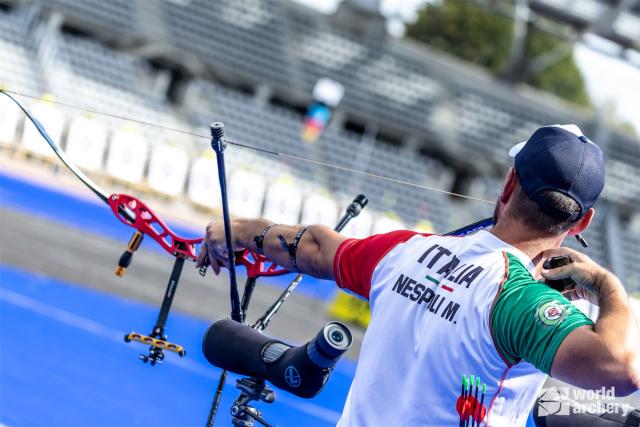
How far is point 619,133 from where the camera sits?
2744 centimetres

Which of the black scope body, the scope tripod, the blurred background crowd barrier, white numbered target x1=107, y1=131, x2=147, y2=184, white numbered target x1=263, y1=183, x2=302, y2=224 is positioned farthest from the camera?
the blurred background crowd barrier

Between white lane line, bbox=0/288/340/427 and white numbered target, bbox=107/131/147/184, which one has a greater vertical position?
white numbered target, bbox=107/131/147/184

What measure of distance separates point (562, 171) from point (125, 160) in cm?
2018

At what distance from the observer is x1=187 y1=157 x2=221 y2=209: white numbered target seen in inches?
862

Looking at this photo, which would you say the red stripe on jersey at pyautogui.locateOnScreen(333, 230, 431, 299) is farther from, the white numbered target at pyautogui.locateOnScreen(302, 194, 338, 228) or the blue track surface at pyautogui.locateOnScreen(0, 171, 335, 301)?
the white numbered target at pyautogui.locateOnScreen(302, 194, 338, 228)

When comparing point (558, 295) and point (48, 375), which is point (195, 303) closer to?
point (48, 375)

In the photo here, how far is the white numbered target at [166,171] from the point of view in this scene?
21.8 m

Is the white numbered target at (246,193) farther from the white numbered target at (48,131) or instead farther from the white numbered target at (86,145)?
the white numbered target at (48,131)

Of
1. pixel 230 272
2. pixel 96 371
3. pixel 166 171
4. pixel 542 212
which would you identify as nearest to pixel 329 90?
pixel 166 171

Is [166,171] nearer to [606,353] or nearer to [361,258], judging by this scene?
[361,258]

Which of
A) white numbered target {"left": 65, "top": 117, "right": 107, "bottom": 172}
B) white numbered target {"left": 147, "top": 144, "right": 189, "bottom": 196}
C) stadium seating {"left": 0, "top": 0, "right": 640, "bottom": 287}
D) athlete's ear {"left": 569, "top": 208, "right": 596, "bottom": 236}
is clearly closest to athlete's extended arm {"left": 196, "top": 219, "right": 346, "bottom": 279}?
athlete's ear {"left": 569, "top": 208, "right": 596, "bottom": 236}

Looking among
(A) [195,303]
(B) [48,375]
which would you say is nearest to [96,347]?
(B) [48,375]

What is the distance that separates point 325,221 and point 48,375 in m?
15.4
